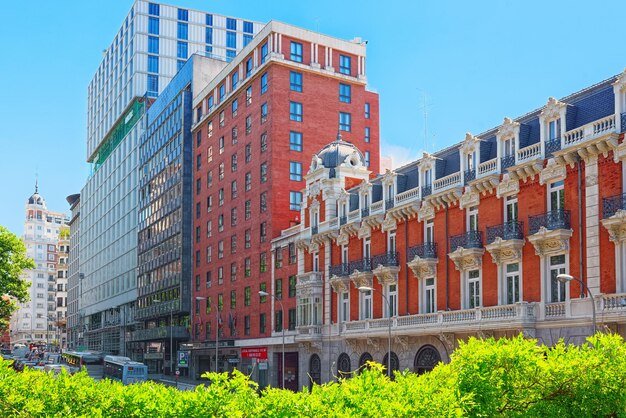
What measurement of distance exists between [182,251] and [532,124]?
60.0 m

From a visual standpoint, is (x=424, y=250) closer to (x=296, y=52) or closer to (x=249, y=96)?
(x=296, y=52)

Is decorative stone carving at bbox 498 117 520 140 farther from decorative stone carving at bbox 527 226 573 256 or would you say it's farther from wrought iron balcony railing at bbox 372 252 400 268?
wrought iron balcony railing at bbox 372 252 400 268

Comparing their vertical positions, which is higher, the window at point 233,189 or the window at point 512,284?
the window at point 233,189

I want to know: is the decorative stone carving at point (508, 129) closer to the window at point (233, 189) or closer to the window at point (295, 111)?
the window at point (295, 111)

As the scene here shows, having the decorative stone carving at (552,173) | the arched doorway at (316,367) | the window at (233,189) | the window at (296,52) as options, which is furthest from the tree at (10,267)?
the decorative stone carving at (552,173)

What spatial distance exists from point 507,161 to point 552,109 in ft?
14.3

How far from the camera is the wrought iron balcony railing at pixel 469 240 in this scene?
46.7 meters

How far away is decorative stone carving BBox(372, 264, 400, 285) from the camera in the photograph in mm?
54412

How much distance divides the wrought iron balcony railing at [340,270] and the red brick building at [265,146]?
8611 mm

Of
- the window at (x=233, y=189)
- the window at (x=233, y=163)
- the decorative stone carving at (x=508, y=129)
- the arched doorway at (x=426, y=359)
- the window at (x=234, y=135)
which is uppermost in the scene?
the window at (x=234, y=135)

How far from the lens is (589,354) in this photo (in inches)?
718

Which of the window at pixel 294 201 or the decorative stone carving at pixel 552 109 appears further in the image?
the window at pixel 294 201

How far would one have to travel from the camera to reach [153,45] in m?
128

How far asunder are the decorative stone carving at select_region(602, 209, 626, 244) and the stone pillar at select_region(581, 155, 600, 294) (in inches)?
39.9
